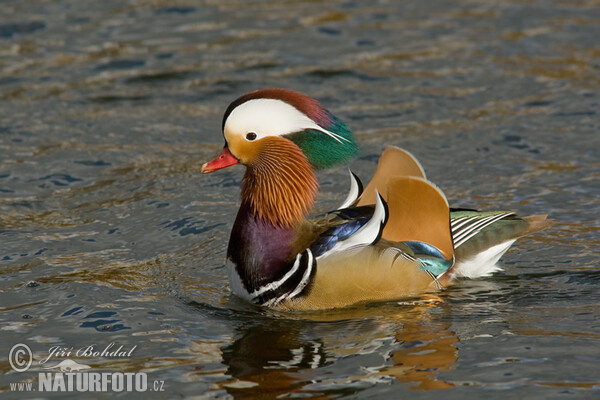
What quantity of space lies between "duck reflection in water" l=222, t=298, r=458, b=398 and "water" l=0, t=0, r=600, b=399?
17mm

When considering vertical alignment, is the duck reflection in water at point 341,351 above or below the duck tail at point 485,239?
below

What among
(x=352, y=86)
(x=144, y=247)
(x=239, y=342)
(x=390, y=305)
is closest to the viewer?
(x=239, y=342)

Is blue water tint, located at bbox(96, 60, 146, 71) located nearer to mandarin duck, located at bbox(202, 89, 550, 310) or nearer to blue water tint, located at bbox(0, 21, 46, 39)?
blue water tint, located at bbox(0, 21, 46, 39)

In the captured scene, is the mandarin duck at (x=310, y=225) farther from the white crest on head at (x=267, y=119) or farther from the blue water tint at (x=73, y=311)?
the blue water tint at (x=73, y=311)

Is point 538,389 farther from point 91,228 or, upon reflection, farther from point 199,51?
point 199,51

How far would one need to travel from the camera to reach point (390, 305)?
680cm

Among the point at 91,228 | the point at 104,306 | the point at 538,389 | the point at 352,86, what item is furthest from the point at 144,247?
the point at 352,86

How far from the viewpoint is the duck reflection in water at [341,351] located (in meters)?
5.74

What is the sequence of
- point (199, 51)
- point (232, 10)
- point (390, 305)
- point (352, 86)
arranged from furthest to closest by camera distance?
point (232, 10), point (199, 51), point (352, 86), point (390, 305)

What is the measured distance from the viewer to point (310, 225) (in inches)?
270

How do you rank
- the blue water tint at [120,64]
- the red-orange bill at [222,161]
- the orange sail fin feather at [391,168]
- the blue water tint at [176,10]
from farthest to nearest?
the blue water tint at [176,10], the blue water tint at [120,64], the orange sail fin feather at [391,168], the red-orange bill at [222,161]

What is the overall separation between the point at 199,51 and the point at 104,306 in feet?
21.0
